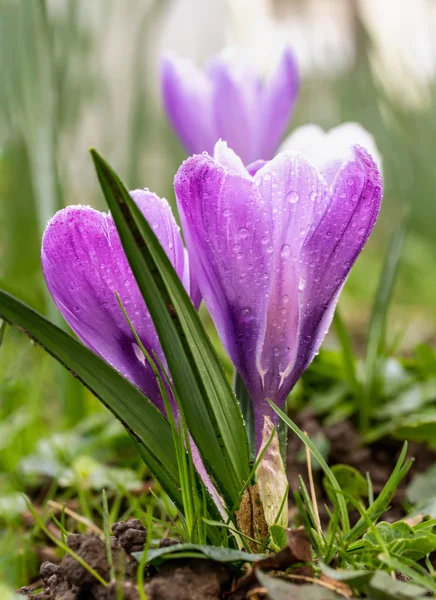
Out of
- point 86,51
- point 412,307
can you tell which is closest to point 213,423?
point 86,51

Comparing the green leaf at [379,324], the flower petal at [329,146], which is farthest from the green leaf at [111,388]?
the green leaf at [379,324]

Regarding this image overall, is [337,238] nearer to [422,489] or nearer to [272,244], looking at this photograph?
[272,244]

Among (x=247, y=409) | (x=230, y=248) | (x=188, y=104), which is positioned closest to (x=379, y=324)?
(x=188, y=104)

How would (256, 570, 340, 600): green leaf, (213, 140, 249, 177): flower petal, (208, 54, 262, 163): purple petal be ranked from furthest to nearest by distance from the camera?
(208, 54, 262, 163): purple petal
(213, 140, 249, 177): flower petal
(256, 570, 340, 600): green leaf

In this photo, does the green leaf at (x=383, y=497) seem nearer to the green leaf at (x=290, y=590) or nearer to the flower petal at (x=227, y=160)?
the green leaf at (x=290, y=590)

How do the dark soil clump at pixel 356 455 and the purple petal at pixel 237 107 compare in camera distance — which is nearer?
the dark soil clump at pixel 356 455

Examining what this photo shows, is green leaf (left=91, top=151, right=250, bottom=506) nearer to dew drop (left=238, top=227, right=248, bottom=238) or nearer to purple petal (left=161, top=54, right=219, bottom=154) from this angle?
dew drop (left=238, top=227, right=248, bottom=238)

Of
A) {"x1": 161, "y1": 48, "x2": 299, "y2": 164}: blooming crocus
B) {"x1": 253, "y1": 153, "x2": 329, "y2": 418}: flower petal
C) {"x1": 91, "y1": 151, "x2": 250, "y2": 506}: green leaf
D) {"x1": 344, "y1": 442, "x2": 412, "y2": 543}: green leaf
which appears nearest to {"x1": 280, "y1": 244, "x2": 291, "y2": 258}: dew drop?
{"x1": 253, "y1": 153, "x2": 329, "y2": 418}: flower petal
